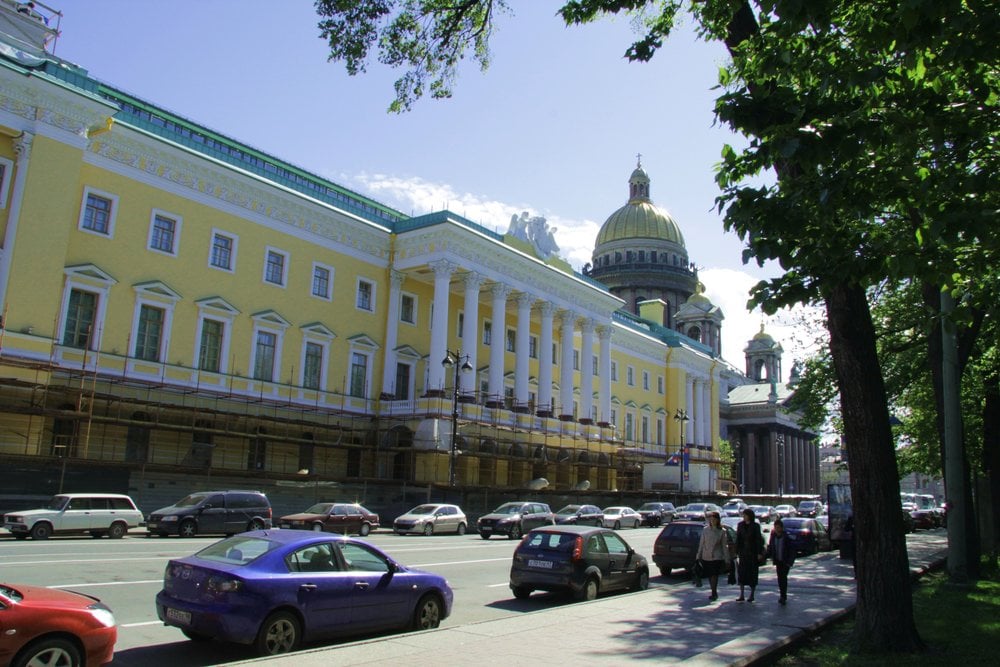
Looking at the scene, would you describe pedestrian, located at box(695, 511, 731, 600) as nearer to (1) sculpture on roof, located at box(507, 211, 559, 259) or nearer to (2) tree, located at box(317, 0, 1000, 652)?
(2) tree, located at box(317, 0, 1000, 652)

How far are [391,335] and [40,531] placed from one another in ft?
76.3

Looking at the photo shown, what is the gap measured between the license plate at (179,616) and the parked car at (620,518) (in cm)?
3095

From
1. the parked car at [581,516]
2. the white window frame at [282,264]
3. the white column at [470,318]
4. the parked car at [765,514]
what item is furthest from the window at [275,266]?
the parked car at [765,514]

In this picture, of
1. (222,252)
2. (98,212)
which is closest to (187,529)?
(98,212)

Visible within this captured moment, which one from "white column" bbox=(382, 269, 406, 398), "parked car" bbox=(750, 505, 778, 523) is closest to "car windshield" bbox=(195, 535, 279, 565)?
"white column" bbox=(382, 269, 406, 398)

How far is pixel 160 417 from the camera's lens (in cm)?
3212

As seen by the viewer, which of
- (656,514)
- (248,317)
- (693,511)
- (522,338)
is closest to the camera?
(248,317)

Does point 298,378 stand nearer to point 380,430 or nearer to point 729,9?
point 380,430

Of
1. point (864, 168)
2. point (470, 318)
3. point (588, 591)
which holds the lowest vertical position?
point (588, 591)

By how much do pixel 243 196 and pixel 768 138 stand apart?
3202 cm

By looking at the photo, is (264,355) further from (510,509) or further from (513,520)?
(513,520)

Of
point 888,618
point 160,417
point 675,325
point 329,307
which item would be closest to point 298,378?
point 329,307

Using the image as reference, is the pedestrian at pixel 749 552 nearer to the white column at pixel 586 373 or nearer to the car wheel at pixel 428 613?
the car wheel at pixel 428 613

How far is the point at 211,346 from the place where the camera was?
34875 mm
